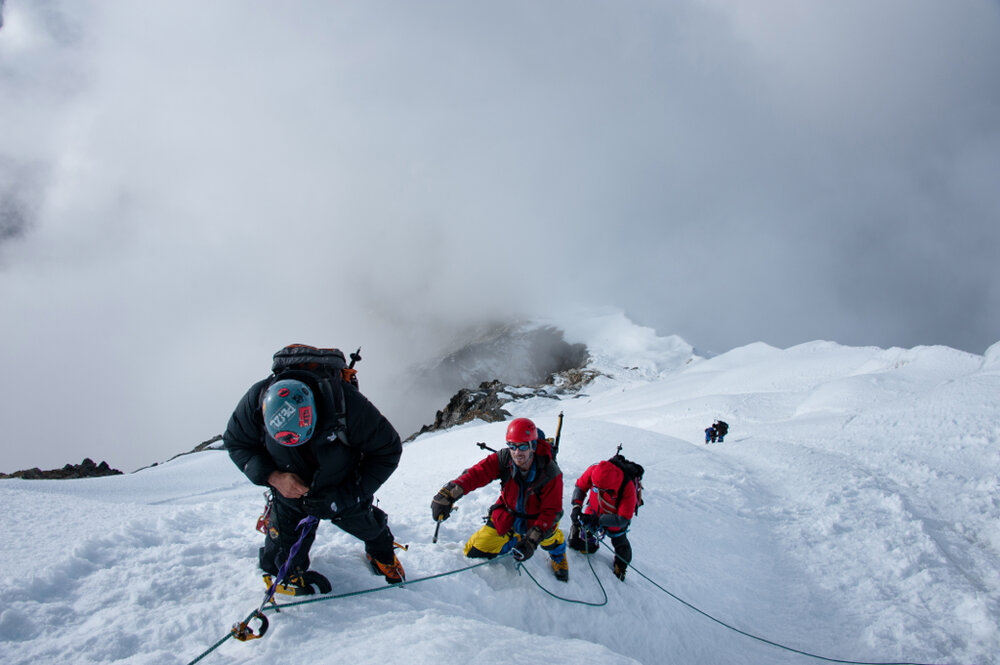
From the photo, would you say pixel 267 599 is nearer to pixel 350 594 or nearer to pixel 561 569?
pixel 350 594

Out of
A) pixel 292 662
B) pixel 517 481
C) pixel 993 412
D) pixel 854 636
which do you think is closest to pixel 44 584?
pixel 292 662

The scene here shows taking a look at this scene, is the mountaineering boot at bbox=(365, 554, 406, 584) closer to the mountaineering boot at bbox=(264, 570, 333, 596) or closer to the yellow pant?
the mountaineering boot at bbox=(264, 570, 333, 596)

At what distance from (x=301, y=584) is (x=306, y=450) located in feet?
4.02

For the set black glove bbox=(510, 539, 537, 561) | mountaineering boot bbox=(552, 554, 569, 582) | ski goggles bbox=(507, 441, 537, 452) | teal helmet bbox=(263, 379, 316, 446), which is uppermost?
teal helmet bbox=(263, 379, 316, 446)

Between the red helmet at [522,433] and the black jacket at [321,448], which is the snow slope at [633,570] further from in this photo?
the red helmet at [522,433]

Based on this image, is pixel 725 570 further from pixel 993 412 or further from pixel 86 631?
pixel 993 412

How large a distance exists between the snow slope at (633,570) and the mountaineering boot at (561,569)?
0.29ft

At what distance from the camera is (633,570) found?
626 cm

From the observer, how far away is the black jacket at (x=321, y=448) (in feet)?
11.6

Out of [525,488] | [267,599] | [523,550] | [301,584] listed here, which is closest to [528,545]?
[523,550]

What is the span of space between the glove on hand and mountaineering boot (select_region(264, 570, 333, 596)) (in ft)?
6.67

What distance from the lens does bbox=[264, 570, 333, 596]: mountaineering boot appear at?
3.90 metres

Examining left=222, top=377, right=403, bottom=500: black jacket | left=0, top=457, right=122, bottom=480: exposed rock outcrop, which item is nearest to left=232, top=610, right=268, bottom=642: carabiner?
left=222, top=377, right=403, bottom=500: black jacket

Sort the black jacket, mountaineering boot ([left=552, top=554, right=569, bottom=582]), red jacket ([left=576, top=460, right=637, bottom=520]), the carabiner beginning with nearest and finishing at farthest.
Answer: the carabiner < the black jacket < mountaineering boot ([left=552, top=554, right=569, bottom=582]) < red jacket ([left=576, top=460, right=637, bottom=520])
